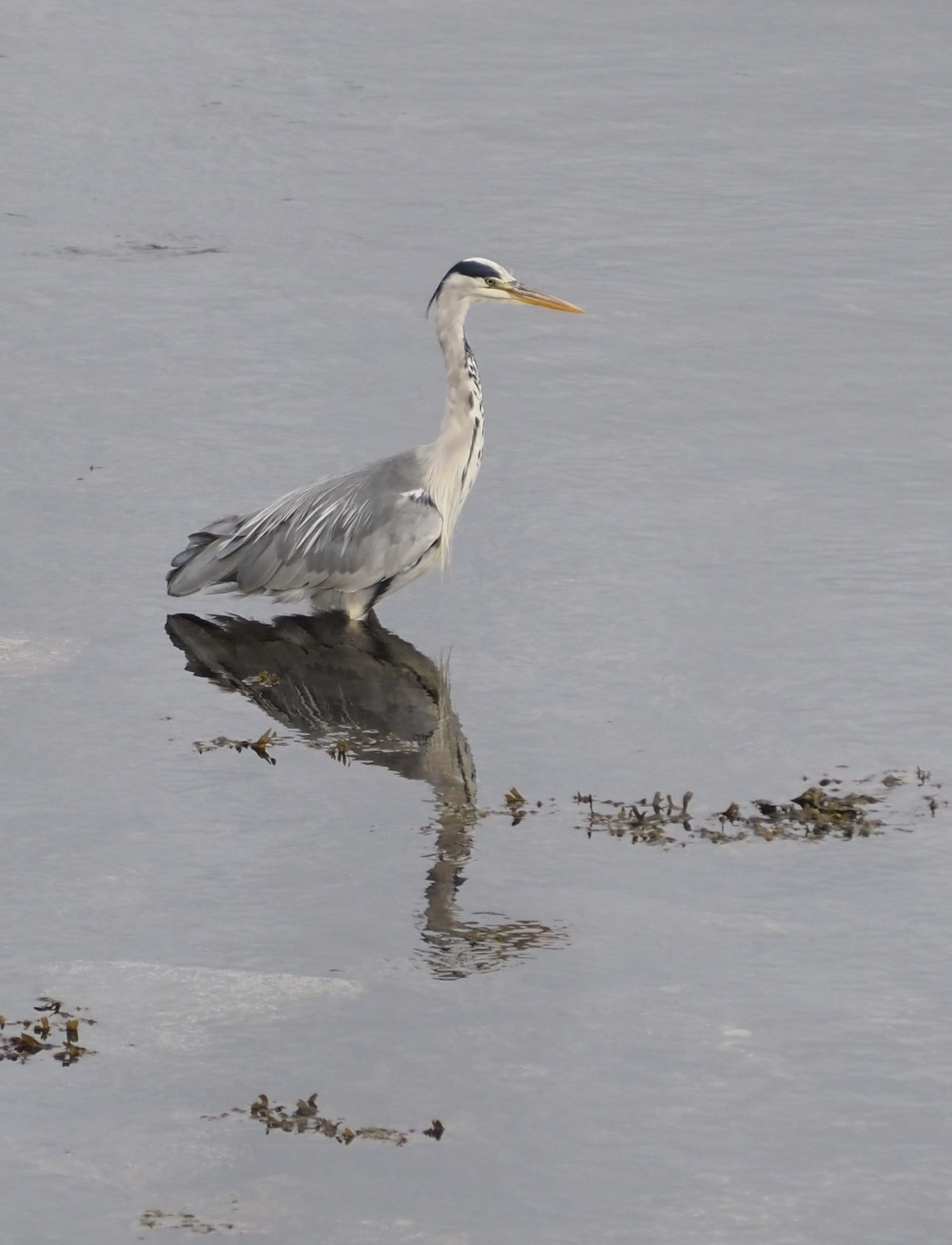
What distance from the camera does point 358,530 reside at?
1034 centimetres

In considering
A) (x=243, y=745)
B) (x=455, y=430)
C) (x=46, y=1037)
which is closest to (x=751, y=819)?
(x=243, y=745)

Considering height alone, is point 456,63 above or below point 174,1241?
above

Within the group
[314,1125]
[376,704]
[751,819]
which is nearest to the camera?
[314,1125]

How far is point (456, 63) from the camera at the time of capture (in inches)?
754

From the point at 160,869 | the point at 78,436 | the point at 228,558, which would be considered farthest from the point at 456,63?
the point at 160,869

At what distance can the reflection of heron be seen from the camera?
7348 millimetres

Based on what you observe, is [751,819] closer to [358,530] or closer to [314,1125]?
[314,1125]

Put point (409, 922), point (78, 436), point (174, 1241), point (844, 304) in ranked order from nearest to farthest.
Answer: point (174, 1241), point (409, 922), point (78, 436), point (844, 304)

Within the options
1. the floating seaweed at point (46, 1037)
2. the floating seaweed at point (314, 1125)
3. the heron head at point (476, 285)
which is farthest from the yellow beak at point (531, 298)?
the floating seaweed at point (314, 1125)

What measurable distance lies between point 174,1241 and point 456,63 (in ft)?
49.0

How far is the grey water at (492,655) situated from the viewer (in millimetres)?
6172

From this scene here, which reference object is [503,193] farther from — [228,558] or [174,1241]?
[174,1241]

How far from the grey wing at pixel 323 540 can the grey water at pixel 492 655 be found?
0.25 meters

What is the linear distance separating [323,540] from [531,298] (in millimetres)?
1649
